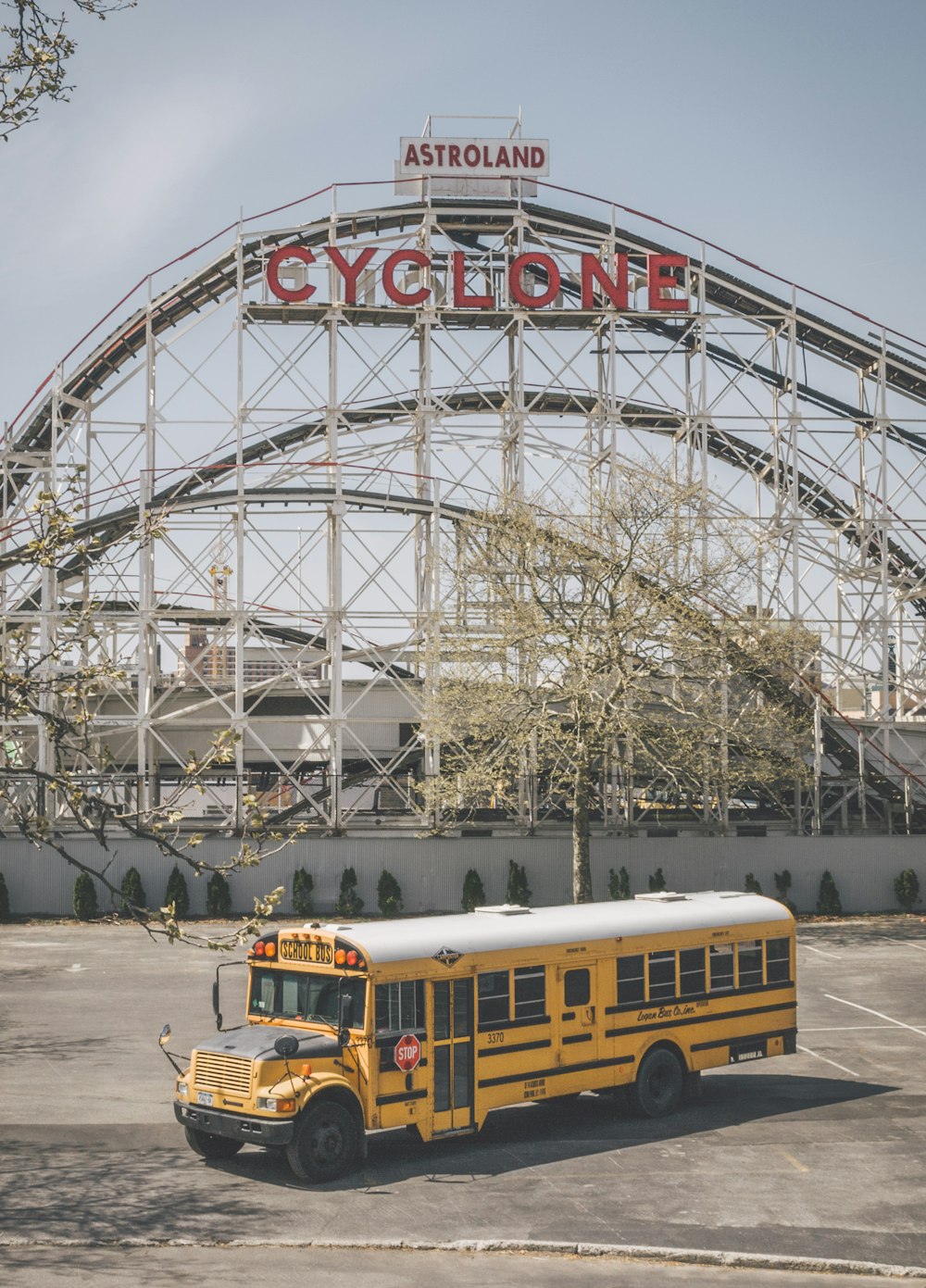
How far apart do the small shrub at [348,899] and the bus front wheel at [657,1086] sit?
58.9 feet

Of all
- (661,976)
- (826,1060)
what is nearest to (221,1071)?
(661,976)

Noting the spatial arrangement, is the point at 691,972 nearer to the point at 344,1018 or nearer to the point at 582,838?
the point at 344,1018

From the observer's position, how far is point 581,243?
3925cm

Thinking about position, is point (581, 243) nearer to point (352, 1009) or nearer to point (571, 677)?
point (571, 677)

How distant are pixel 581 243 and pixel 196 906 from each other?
65.1 ft

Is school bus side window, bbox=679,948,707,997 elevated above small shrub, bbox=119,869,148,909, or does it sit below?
below

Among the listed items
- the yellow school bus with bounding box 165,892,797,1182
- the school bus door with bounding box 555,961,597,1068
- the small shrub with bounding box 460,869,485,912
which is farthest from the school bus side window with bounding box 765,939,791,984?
the small shrub with bounding box 460,869,485,912

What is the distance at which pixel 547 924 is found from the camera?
1644cm

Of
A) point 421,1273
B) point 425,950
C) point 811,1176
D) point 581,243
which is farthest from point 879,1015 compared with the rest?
point 581,243

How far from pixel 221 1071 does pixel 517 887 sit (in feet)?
68.0

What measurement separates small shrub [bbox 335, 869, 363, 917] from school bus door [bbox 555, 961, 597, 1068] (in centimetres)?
1864

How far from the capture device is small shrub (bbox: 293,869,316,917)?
34500 mm

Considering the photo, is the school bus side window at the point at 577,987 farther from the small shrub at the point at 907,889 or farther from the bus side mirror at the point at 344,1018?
the small shrub at the point at 907,889

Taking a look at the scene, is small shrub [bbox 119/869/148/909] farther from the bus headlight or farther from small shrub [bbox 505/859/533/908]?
the bus headlight
